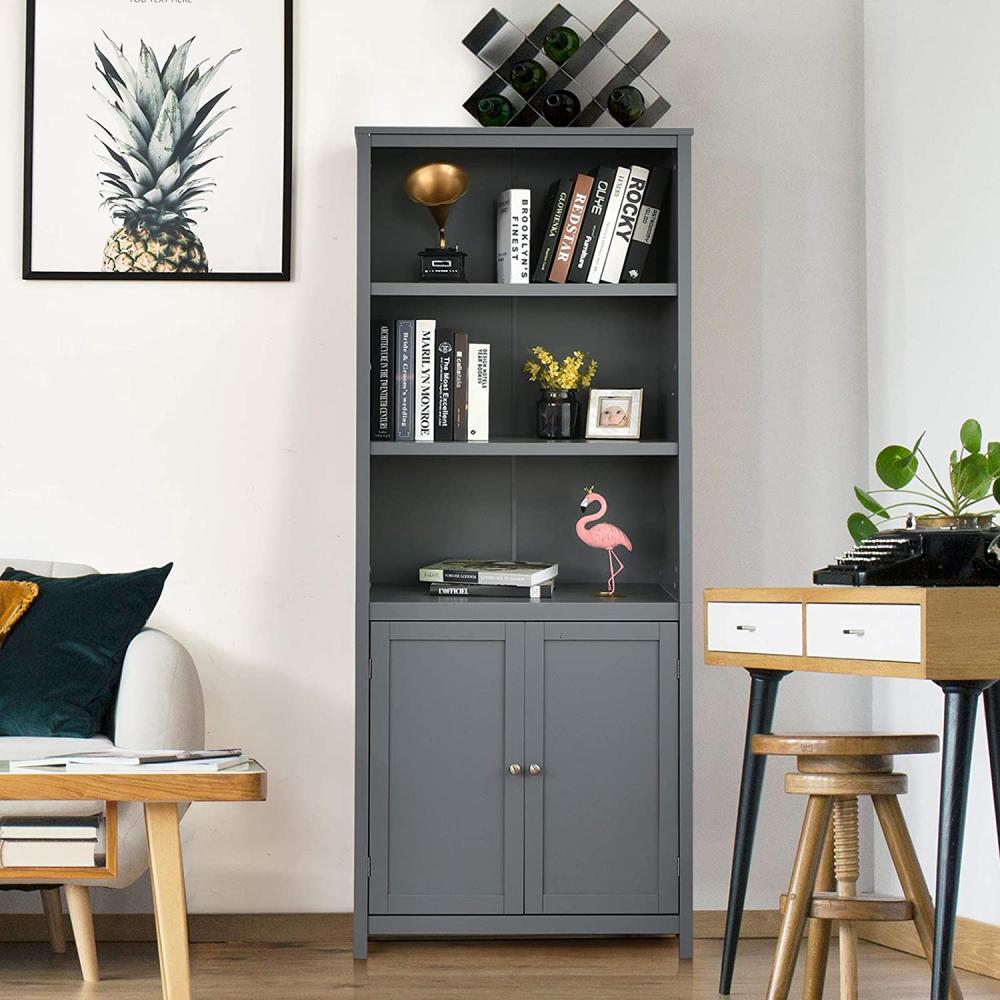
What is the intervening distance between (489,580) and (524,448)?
0.32 meters

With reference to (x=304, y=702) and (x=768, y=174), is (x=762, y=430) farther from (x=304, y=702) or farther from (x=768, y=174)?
(x=304, y=702)

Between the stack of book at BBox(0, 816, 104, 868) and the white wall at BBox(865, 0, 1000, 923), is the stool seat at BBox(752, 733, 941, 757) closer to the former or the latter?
the white wall at BBox(865, 0, 1000, 923)

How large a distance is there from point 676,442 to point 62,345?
61.2 inches

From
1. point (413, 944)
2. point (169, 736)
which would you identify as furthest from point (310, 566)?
point (413, 944)

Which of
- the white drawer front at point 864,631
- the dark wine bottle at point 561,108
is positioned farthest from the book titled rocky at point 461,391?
the white drawer front at point 864,631

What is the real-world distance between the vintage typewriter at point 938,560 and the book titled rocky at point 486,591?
817 millimetres

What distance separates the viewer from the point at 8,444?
10.1ft

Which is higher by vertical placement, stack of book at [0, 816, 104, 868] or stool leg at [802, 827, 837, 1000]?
stack of book at [0, 816, 104, 868]

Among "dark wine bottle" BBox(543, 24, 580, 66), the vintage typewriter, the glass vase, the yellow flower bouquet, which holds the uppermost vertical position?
"dark wine bottle" BBox(543, 24, 580, 66)

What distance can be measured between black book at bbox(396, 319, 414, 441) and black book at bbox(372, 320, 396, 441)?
2 centimetres

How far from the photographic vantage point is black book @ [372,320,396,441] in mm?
2873

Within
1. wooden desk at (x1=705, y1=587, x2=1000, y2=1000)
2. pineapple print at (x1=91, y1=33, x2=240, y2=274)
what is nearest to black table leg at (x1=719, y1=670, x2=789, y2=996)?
wooden desk at (x1=705, y1=587, x2=1000, y2=1000)

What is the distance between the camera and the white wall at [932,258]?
2.73 meters

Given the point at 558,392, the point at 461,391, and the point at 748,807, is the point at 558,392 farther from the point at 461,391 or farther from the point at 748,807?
the point at 748,807
